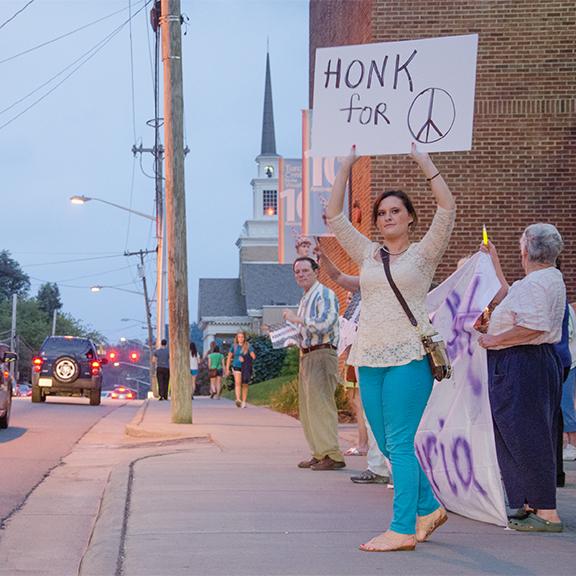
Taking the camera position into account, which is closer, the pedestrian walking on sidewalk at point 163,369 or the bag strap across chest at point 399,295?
the bag strap across chest at point 399,295

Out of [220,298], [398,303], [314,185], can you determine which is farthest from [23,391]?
[398,303]

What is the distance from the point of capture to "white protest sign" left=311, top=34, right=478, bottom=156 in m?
7.97

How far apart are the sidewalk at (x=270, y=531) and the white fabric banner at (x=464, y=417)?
0.61ft

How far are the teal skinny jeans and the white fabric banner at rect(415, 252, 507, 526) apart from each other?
1.01 m

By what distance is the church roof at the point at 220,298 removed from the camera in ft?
244

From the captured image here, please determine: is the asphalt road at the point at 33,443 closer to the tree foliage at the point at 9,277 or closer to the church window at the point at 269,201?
the church window at the point at 269,201

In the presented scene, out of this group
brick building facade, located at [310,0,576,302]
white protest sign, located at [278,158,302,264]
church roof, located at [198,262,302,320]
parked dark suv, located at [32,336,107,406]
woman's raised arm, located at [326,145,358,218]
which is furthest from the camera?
church roof, located at [198,262,302,320]

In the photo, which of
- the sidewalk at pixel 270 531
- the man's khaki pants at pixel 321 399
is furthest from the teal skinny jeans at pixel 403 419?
the man's khaki pants at pixel 321 399

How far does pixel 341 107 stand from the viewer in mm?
8219

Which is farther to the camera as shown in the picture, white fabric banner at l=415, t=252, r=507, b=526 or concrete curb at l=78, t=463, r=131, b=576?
white fabric banner at l=415, t=252, r=507, b=526

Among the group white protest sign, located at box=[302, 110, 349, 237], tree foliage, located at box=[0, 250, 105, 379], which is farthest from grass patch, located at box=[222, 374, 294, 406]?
tree foliage, located at box=[0, 250, 105, 379]

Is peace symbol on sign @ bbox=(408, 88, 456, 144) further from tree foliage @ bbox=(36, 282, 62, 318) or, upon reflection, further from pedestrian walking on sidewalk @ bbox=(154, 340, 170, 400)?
tree foliage @ bbox=(36, 282, 62, 318)

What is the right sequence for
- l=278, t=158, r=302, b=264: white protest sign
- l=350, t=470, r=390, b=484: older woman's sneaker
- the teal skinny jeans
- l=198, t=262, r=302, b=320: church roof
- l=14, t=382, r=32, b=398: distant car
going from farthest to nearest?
1. l=198, t=262, r=302, b=320: church roof
2. l=14, t=382, r=32, b=398: distant car
3. l=278, t=158, r=302, b=264: white protest sign
4. l=350, t=470, r=390, b=484: older woman's sneaker
5. the teal skinny jeans

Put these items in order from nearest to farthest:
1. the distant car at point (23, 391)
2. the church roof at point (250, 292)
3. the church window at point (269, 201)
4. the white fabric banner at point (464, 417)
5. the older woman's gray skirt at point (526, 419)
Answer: the older woman's gray skirt at point (526, 419)
the white fabric banner at point (464, 417)
the distant car at point (23, 391)
the church roof at point (250, 292)
the church window at point (269, 201)
